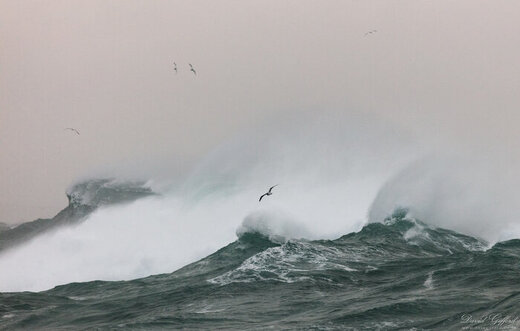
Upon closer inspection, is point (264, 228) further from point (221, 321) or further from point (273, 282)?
point (221, 321)

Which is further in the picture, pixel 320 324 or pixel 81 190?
pixel 81 190

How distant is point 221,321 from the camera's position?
25016mm

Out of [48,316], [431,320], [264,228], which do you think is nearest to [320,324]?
[431,320]

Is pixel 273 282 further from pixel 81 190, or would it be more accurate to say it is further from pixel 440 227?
pixel 81 190

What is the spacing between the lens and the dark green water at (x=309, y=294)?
2369cm

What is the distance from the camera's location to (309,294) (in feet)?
94.2

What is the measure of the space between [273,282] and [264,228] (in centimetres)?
1636

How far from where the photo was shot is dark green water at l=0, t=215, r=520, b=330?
2369 cm

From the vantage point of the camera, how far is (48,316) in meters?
29.6

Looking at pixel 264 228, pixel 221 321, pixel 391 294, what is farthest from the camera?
pixel 264 228

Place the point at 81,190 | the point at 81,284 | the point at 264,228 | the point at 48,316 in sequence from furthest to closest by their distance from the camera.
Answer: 1. the point at 81,190
2. the point at 264,228
3. the point at 81,284
4. the point at 48,316

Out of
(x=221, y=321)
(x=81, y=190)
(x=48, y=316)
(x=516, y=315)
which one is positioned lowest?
(x=516, y=315)

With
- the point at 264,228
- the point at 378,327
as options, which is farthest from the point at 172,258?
the point at 378,327

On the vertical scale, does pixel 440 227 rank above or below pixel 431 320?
above
